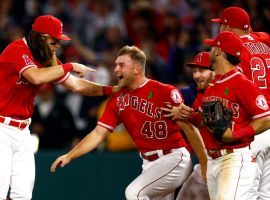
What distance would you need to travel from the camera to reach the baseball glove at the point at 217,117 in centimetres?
707

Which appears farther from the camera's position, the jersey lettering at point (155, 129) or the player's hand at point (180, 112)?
the jersey lettering at point (155, 129)

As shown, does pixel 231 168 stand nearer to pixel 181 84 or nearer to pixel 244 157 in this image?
pixel 244 157

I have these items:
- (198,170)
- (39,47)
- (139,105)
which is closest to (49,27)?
(39,47)

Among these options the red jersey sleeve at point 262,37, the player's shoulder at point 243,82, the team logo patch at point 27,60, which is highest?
the red jersey sleeve at point 262,37

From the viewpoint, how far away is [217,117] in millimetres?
7082

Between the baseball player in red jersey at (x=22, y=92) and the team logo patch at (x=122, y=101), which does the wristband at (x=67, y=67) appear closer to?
the baseball player in red jersey at (x=22, y=92)

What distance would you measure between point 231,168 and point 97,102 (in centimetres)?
510

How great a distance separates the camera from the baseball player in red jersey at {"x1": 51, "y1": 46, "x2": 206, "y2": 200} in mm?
8125

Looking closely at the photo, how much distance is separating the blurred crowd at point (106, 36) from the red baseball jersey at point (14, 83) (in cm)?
335

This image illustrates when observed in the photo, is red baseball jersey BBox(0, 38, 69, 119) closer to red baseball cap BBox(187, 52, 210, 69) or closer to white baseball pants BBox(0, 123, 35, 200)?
white baseball pants BBox(0, 123, 35, 200)

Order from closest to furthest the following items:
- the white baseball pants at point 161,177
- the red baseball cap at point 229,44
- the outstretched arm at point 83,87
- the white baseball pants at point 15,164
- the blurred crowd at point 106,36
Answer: the red baseball cap at point 229,44, the white baseball pants at point 15,164, the white baseball pants at point 161,177, the outstretched arm at point 83,87, the blurred crowd at point 106,36

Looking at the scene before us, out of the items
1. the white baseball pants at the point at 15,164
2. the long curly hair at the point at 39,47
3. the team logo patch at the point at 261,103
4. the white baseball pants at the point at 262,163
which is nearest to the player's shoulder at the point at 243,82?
the team logo patch at the point at 261,103

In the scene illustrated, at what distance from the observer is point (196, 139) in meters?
8.04

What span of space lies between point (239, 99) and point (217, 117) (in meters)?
0.28
